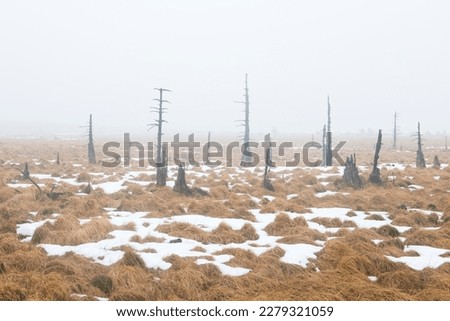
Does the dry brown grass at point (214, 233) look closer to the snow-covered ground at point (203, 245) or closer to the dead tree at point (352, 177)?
the snow-covered ground at point (203, 245)

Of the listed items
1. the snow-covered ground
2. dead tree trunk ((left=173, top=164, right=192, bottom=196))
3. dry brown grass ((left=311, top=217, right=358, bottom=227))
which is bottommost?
the snow-covered ground

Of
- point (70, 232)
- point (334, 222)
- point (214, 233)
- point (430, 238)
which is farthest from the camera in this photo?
point (334, 222)

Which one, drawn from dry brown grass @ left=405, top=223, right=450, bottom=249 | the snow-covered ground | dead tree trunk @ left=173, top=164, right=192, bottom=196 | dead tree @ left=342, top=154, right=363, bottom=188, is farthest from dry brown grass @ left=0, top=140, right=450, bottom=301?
dead tree @ left=342, top=154, right=363, bottom=188

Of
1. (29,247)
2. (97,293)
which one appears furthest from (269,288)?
(29,247)

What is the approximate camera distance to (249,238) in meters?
9.50

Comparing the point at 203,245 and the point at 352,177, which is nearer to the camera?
the point at 203,245

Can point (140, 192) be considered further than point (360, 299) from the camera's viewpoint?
Yes

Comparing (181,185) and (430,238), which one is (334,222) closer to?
(430,238)

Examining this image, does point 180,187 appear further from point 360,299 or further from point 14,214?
point 360,299

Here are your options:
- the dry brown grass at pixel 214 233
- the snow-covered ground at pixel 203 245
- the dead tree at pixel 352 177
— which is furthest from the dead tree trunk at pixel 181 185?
the dead tree at pixel 352 177

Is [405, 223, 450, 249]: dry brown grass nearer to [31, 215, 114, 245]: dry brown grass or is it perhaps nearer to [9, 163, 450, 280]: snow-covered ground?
[9, 163, 450, 280]: snow-covered ground

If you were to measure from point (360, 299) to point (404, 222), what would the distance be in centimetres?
558

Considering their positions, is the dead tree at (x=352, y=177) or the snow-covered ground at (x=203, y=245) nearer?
the snow-covered ground at (x=203, y=245)

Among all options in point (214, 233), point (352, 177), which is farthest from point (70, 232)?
point (352, 177)
